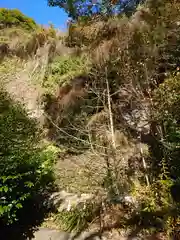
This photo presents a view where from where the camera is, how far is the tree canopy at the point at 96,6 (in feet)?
33.8

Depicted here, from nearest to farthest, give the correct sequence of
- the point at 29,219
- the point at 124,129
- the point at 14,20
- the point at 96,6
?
the point at 29,219
the point at 124,129
the point at 96,6
the point at 14,20

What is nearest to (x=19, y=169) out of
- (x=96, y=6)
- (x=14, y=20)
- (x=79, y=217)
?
(x=79, y=217)

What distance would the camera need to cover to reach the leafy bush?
19.7 ft

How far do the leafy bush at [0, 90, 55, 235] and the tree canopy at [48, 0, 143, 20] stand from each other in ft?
15.3

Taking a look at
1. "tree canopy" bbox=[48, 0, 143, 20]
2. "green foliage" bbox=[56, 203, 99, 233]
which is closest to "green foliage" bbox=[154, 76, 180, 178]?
"green foliage" bbox=[56, 203, 99, 233]

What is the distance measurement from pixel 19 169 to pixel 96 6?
7.08 meters

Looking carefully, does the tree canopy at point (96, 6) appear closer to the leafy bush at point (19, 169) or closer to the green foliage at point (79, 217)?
the leafy bush at point (19, 169)

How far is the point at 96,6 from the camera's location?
10883mm

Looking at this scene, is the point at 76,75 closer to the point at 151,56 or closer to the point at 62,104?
the point at 62,104

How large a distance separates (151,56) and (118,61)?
32.8 inches

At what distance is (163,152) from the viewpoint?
250 inches

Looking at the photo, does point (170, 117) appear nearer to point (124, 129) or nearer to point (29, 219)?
point (124, 129)

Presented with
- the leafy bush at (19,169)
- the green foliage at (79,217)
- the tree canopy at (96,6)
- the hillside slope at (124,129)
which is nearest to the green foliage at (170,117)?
the hillside slope at (124,129)

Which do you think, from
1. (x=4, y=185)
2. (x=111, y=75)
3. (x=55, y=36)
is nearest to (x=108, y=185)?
(x=4, y=185)
